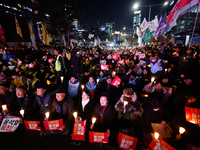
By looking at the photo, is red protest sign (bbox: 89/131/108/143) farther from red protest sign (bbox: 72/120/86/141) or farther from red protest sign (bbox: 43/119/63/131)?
red protest sign (bbox: 43/119/63/131)

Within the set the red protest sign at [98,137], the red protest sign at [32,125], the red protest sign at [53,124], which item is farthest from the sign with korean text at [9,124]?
the red protest sign at [98,137]

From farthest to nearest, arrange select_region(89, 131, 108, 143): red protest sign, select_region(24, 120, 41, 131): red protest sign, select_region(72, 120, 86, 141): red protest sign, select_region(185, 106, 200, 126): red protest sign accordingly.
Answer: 1. select_region(24, 120, 41, 131): red protest sign
2. select_region(72, 120, 86, 141): red protest sign
3. select_region(89, 131, 108, 143): red protest sign
4. select_region(185, 106, 200, 126): red protest sign

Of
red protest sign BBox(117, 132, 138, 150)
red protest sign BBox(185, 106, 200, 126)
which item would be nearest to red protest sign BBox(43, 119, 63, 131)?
red protest sign BBox(117, 132, 138, 150)

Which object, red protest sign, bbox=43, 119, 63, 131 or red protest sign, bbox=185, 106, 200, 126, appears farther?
red protest sign, bbox=43, 119, 63, 131

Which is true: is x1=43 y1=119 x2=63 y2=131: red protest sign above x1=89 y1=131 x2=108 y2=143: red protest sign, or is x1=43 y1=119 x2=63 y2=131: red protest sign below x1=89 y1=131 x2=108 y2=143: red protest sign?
above

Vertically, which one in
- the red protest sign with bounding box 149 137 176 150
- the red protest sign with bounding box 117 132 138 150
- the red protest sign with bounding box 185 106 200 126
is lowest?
the red protest sign with bounding box 117 132 138 150

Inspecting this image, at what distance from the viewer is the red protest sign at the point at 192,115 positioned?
230 cm

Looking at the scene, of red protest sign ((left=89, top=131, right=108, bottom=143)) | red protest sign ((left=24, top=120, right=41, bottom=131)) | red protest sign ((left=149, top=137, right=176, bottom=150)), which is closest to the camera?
red protest sign ((left=149, top=137, right=176, bottom=150))

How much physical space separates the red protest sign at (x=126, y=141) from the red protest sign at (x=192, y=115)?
1285mm

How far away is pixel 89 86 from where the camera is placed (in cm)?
455

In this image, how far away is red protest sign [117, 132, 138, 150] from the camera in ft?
7.93

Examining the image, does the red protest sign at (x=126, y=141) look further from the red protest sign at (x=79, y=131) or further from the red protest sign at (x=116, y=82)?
the red protest sign at (x=116, y=82)

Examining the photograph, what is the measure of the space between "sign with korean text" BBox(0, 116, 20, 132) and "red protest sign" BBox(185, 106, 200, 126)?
4.41 meters

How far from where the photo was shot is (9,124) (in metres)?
3.00
